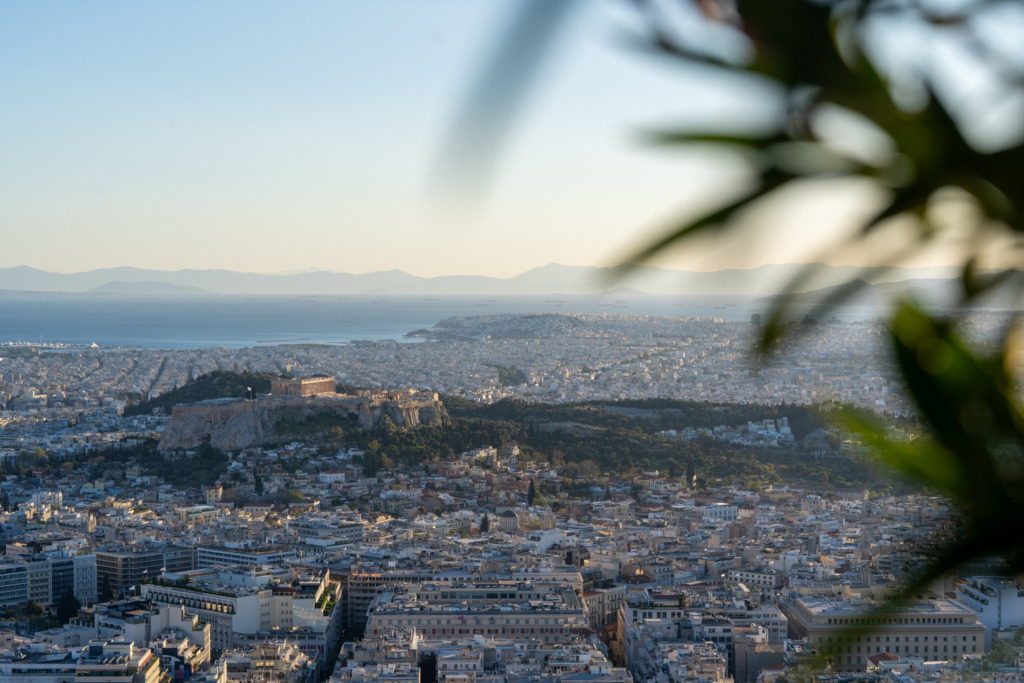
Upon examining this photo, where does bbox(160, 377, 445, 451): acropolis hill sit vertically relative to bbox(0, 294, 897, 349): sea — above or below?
below

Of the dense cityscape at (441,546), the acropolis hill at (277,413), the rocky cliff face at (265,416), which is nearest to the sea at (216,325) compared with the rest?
the acropolis hill at (277,413)

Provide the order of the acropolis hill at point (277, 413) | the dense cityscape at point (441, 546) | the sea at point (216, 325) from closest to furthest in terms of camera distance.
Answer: the dense cityscape at point (441, 546) → the acropolis hill at point (277, 413) → the sea at point (216, 325)

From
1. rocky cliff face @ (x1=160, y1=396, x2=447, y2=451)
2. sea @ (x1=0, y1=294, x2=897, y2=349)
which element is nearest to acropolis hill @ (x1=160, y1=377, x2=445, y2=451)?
rocky cliff face @ (x1=160, y1=396, x2=447, y2=451)

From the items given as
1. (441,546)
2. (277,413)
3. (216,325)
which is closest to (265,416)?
(277,413)

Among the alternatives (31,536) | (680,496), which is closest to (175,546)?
(31,536)

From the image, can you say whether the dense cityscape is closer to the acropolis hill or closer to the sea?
the acropolis hill

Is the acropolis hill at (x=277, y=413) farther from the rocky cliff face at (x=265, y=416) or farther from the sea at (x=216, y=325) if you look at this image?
the sea at (x=216, y=325)

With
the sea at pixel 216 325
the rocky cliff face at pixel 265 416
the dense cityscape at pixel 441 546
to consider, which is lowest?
the dense cityscape at pixel 441 546

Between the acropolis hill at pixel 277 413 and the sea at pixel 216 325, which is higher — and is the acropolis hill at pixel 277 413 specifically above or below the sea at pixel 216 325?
below

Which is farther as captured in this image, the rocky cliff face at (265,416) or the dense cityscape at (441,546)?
the rocky cliff face at (265,416)
